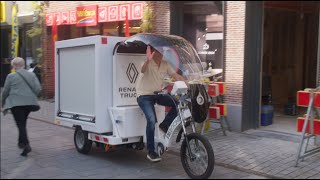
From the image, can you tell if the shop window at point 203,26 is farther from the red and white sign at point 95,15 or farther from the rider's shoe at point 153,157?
the rider's shoe at point 153,157

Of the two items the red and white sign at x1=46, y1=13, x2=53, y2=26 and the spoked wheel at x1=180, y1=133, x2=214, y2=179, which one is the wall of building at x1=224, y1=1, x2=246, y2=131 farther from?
the red and white sign at x1=46, y1=13, x2=53, y2=26

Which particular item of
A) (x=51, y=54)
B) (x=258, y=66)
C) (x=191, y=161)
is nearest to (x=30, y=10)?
(x=51, y=54)

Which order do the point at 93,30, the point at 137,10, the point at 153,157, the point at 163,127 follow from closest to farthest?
the point at 153,157
the point at 163,127
the point at 137,10
the point at 93,30

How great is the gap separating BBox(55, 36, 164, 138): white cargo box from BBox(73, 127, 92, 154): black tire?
0.58ft

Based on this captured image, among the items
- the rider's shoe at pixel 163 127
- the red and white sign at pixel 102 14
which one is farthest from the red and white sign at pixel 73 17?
the rider's shoe at pixel 163 127

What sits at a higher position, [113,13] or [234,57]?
[113,13]

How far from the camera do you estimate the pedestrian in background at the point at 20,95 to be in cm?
679

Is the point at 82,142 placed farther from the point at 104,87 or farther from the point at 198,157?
the point at 198,157

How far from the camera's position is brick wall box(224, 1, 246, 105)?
368 inches

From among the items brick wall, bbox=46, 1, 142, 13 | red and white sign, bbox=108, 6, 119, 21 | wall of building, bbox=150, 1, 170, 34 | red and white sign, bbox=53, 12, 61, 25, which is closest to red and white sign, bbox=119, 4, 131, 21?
red and white sign, bbox=108, 6, 119, 21

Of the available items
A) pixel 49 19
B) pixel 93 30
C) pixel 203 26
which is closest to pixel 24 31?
pixel 49 19

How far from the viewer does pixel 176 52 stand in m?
5.96

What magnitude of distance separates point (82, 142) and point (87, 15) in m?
7.51

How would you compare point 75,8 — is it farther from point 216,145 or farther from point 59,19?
point 216,145
